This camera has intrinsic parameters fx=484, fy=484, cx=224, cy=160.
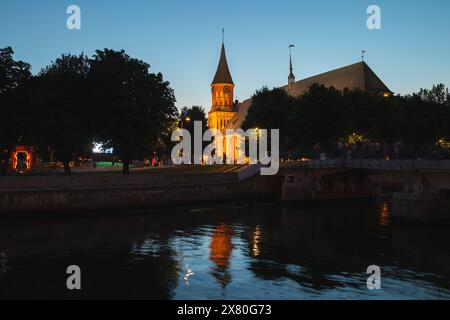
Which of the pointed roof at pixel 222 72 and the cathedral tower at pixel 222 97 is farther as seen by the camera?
the cathedral tower at pixel 222 97

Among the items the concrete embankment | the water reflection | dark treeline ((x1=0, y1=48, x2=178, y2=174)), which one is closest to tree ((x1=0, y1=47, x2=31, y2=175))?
dark treeline ((x1=0, y1=48, x2=178, y2=174))

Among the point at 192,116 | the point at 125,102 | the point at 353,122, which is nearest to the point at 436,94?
the point at 353,122

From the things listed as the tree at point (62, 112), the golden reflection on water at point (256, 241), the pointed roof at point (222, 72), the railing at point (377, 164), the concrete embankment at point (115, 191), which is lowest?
the golden reflection on water at point (256, 241)

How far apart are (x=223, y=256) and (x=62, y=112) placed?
36.7 metres

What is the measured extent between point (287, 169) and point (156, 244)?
3697 centimetres

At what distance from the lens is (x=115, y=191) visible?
5481 cm

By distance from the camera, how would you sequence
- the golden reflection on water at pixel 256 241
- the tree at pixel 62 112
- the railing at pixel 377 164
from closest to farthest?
the golden reflection on water at pixel 256 241, the railing at pixel 377 164, the tree at pixel 62 112

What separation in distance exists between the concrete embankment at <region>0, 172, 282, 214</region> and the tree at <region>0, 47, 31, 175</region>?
620 inches

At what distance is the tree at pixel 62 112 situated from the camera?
6003 cm

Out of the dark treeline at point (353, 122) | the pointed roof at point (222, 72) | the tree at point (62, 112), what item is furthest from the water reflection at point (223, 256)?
the pointed roof at point (222, 72)

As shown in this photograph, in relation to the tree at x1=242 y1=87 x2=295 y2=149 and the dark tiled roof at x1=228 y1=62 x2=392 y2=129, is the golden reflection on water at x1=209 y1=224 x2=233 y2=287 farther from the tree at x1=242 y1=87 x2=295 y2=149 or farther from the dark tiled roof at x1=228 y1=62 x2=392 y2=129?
the dark tiled roof at x1=228 y1=62 x2=392 y2=129

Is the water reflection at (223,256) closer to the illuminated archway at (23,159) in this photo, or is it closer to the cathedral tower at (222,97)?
the illuminated archway at (23,159)

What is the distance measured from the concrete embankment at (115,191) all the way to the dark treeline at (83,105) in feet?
28.1

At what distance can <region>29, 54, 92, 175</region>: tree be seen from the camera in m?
60.0
